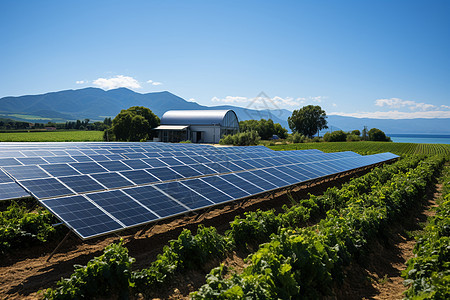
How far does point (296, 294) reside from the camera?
210 inches

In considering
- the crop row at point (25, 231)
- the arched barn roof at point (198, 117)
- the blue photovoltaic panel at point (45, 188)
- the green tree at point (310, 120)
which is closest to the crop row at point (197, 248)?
the blue photovoltaic panel at point (45, 188)

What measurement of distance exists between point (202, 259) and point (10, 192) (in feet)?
31.0

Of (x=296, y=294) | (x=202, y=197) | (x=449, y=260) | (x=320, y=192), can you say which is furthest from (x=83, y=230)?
(x=320, y=192)

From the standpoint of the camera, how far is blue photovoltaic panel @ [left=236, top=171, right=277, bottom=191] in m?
13.0

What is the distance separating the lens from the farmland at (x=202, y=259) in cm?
515

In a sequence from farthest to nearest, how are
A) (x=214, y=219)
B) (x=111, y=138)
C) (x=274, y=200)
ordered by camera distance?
1. (x=111, y=138)
2. (x=274, y=200)
3. (x=214, y=219)

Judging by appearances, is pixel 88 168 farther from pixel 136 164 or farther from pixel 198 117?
pixel 198 117

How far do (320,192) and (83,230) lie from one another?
1547cm

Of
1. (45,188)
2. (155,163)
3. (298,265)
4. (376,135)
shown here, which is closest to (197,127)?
(155,163)

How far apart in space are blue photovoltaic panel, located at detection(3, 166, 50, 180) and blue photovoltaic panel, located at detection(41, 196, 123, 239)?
2852 millimetres

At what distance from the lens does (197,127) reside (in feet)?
218

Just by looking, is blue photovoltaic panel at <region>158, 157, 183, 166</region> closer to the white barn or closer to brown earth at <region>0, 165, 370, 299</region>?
brown earth at <region>0, 165, 370, 299</region>

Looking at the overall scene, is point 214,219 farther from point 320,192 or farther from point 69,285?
point 320,192

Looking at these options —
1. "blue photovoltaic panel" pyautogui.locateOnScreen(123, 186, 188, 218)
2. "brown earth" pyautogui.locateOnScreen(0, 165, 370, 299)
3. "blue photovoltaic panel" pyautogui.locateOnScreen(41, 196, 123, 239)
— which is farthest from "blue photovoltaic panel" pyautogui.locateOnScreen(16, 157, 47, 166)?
"blue photovoltaic panel" pyautogui.locateOnScreen(41, 196, 123, 239)
